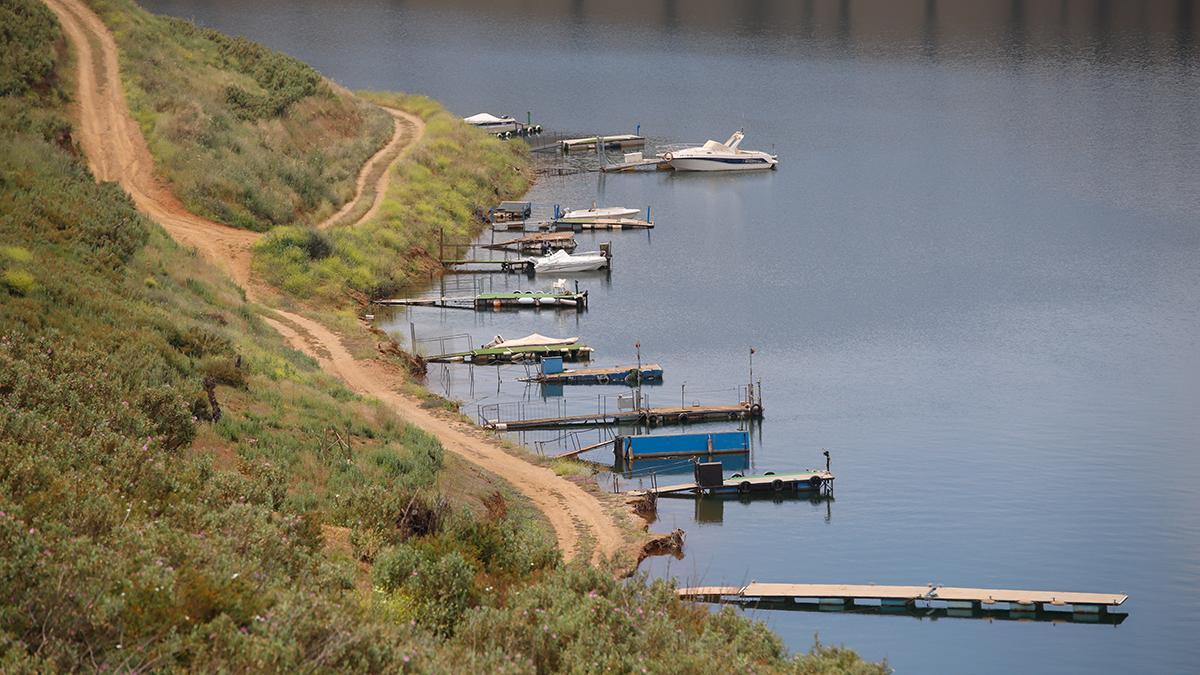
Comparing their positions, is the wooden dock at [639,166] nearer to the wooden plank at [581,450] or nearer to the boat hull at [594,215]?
the boat hull at [594,215]

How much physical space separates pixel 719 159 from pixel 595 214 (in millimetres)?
15655

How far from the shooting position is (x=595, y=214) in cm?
8169

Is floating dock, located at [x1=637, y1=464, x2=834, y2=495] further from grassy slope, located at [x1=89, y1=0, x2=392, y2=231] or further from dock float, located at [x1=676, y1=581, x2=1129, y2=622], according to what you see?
grassy slope, located at [x1=89, y1=0, x2=392, y2=231]

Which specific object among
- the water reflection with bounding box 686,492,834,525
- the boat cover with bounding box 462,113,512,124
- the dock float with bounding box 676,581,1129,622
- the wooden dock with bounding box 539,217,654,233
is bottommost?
the dock float with bounding box 676,581,1129,622

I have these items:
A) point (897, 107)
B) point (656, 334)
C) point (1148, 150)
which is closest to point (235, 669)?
point (656, 334)

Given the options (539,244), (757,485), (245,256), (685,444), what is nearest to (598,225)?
(539,244)

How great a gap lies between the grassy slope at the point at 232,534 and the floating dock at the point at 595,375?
1201 cm

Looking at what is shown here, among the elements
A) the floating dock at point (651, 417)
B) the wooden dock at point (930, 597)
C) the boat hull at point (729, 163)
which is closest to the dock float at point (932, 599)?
the wooden dock at point (930, 597)

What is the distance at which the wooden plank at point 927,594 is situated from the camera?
37.1 metres

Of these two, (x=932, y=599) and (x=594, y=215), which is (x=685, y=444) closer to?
(x=932, y=599)

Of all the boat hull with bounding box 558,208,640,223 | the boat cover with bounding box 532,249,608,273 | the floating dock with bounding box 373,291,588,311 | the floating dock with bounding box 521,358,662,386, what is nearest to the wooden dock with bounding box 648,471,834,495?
the floating dock with bounding box 521,358,662,386

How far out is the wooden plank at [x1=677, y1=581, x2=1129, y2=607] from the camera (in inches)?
1459

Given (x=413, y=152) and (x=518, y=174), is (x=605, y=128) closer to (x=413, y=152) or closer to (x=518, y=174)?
(x=518, y=174)

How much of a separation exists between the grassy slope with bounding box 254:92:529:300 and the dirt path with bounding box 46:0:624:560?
1386 mm
